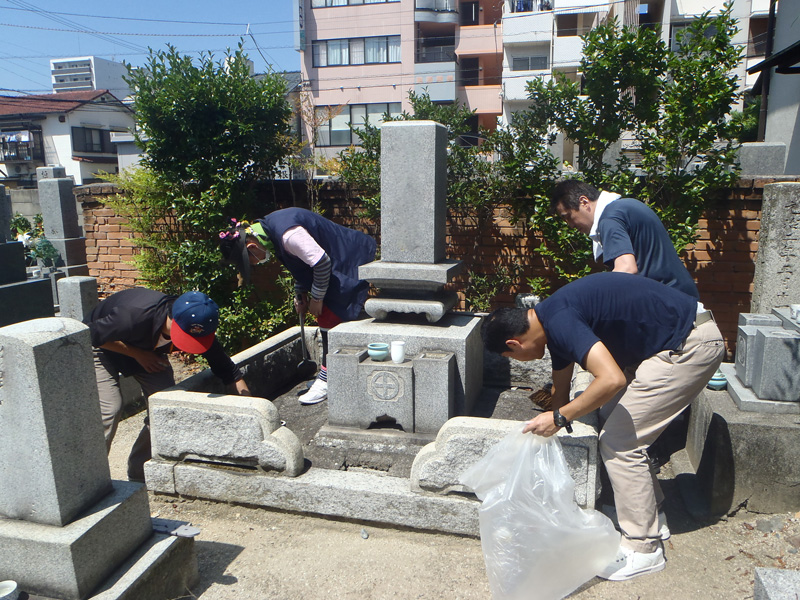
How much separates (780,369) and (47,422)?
3.96m

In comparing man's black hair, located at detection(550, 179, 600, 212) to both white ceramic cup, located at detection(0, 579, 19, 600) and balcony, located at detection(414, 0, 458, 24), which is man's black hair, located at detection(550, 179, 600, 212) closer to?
white ceramic cup, located at detection(0, 579, 19, 600)

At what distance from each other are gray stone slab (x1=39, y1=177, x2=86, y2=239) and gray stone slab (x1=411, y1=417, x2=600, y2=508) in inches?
329

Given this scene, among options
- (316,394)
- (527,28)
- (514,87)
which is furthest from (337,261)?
(527,28)

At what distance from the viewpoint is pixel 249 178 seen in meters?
6.95

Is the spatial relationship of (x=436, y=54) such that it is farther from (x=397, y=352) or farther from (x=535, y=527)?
(x=535, y=527)

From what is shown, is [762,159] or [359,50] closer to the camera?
[762,159]

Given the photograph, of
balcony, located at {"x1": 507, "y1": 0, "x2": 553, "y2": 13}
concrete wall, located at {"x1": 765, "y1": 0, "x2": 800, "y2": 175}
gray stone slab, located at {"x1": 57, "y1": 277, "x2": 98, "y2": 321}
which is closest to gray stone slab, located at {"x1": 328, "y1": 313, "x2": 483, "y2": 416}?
gray stone slab, located at {"x1": 57, "y1": 277, "x2": 98, "y2": 321}

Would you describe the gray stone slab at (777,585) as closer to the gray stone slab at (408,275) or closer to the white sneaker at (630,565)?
the white sneaker at (630,565)

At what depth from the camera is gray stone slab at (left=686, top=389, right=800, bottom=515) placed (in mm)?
3588

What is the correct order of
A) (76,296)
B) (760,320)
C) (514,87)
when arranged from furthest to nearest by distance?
1. (514,87)
2. (76,296)
3. (760,320)

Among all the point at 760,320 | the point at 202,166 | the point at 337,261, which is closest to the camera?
the point at 760,320

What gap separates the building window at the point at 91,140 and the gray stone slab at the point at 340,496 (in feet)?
101

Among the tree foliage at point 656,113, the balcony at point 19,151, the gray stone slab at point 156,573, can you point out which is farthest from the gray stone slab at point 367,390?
the balcony at point 19,151

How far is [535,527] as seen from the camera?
280 centimetres
